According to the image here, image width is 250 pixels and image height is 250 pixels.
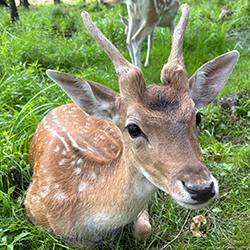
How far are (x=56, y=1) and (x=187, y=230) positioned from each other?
1013 cm

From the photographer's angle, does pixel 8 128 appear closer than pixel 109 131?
No

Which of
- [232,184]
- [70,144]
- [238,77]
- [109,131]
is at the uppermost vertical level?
[70,144]

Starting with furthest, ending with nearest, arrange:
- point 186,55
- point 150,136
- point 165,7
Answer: point 186,55
point 165,7
point 150,136

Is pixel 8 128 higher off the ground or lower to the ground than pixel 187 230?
higher

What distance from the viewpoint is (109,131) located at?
10.6 ft

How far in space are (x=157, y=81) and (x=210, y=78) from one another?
306 cm

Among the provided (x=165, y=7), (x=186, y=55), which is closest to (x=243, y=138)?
(x=186, y=55)

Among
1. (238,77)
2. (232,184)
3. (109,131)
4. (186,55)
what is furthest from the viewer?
(186,55)

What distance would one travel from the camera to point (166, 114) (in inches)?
71.3

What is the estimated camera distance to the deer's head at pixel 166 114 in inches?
64.3

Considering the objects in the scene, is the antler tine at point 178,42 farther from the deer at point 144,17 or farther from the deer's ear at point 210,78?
the deer at point 144,17

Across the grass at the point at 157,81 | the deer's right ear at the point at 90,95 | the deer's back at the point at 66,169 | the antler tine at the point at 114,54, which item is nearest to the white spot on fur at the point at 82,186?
the deer's back at the point at 66,169

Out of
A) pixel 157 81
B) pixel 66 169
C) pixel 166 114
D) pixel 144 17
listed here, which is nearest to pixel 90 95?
pixel 166 114

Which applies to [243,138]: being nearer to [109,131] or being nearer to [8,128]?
[109,131]
